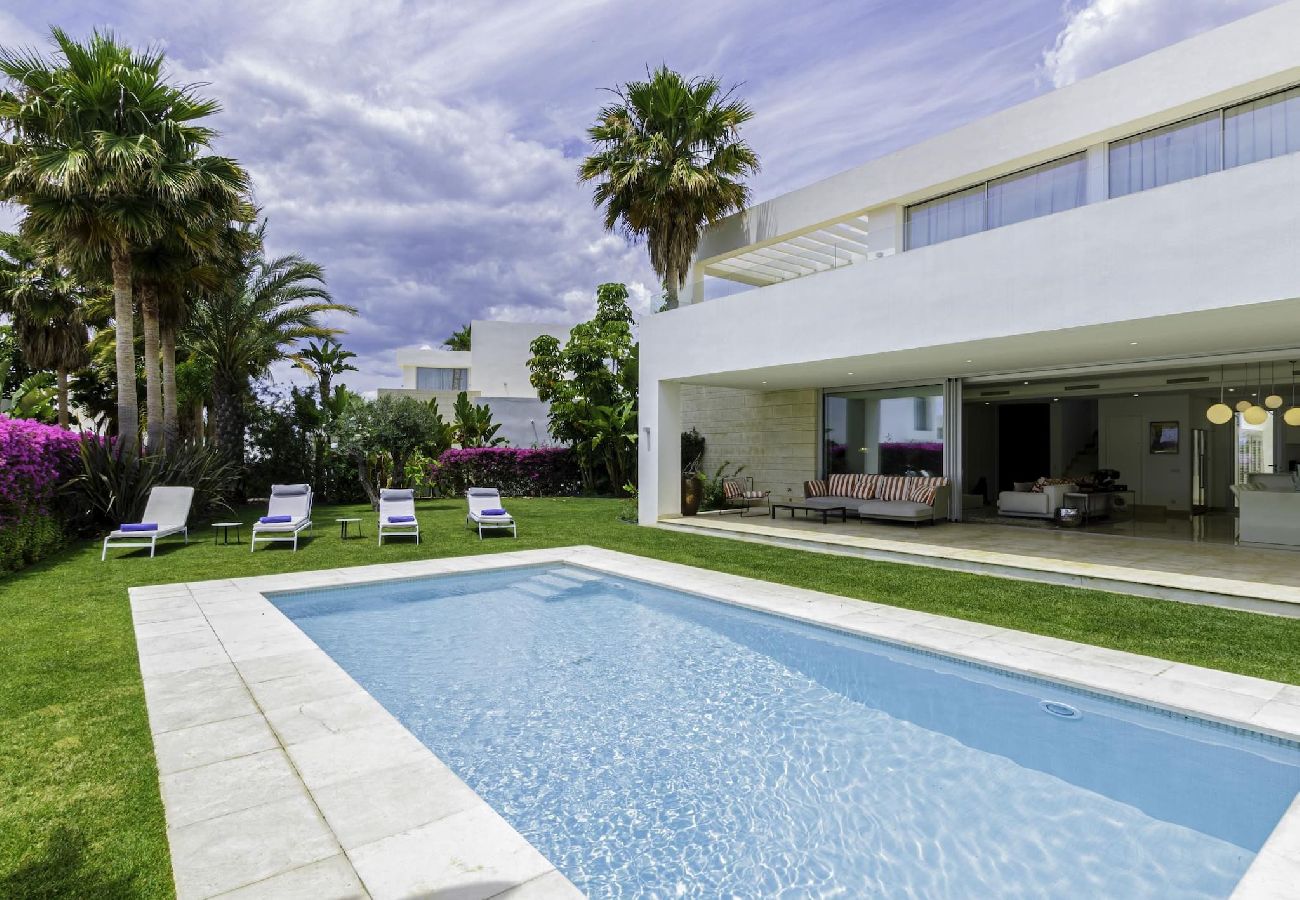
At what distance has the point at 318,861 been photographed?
315cm

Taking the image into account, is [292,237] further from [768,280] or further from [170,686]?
[170,686]

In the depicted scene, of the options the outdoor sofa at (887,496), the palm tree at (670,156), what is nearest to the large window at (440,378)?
the palm tree at (670,156)

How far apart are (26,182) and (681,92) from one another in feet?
49.1

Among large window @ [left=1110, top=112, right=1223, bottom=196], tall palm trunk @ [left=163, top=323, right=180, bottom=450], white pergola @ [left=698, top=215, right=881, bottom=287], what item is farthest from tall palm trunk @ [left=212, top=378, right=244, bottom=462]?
large window @ [left=1110, top=112, right=1223, bottom=196]

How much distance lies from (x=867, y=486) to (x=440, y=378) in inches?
1382

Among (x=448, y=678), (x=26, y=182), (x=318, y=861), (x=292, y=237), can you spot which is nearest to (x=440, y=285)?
(x=292, y=237)

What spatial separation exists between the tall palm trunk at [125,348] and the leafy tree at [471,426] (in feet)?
41.9

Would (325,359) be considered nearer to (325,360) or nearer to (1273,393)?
(325,360)

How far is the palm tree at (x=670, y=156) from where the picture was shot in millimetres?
19000

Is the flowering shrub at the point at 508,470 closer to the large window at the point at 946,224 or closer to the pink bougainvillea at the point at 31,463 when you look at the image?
the pink bougainvillea at the point at 31,463

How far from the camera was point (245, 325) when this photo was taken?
70.3 feet

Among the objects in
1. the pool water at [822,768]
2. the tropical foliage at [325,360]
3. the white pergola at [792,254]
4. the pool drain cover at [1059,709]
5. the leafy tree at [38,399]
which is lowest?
the pool water at [822,768]

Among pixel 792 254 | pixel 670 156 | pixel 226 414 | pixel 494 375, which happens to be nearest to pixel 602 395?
pixel 670 156

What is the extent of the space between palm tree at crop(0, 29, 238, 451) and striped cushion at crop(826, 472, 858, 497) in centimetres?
1539
